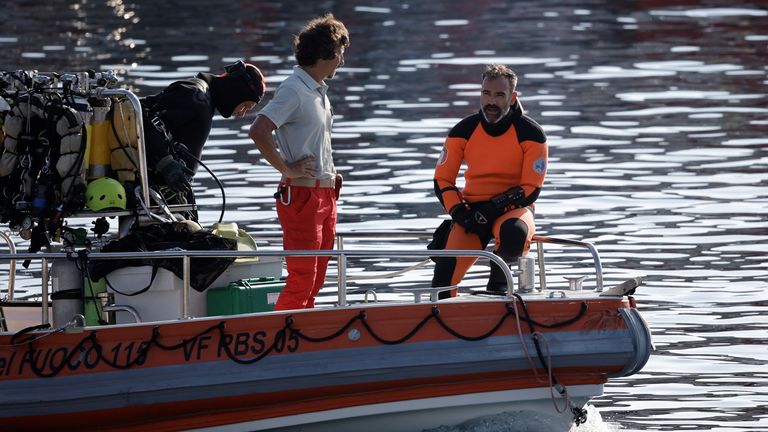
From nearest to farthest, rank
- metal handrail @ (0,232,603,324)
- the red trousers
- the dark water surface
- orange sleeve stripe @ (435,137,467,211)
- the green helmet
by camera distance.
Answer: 1. metal handrail @ (0,232,603,324)
2. the red trousers
3. the green helmet
4. orange sleeve stripe @ (435,137,467,211)
5. the dark water surface

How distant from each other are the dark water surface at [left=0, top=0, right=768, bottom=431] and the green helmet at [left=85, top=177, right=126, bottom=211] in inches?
116

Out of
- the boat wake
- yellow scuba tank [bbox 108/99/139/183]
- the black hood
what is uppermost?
the black hood

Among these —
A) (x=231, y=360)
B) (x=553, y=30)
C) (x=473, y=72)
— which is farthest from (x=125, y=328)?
(x=553, y=30)

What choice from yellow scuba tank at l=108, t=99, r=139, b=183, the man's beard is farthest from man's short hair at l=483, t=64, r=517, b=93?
yellow scuba tank at l=108, t=99, r=139, b=183

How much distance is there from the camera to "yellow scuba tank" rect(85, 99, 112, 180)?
900 cm

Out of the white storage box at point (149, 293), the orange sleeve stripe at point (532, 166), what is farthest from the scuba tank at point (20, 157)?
the orange sleeve stripe at point (532, 166)

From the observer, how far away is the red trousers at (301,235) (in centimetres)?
873

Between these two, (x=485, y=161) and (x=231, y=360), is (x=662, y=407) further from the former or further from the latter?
(x=231, y=360)

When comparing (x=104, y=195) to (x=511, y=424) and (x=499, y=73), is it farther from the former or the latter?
(x=511, y=424)

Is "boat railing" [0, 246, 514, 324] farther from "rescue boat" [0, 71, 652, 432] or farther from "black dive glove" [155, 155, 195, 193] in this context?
"black dive glove" [155, 155, 195, 193]

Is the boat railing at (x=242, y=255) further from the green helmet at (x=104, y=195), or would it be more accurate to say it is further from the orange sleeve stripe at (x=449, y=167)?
the orange sleeve stripe at (x=449, y=167)

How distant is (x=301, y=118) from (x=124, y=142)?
1048mm

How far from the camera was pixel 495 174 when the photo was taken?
9164 mm

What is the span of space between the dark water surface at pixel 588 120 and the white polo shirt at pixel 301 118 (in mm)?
2236
